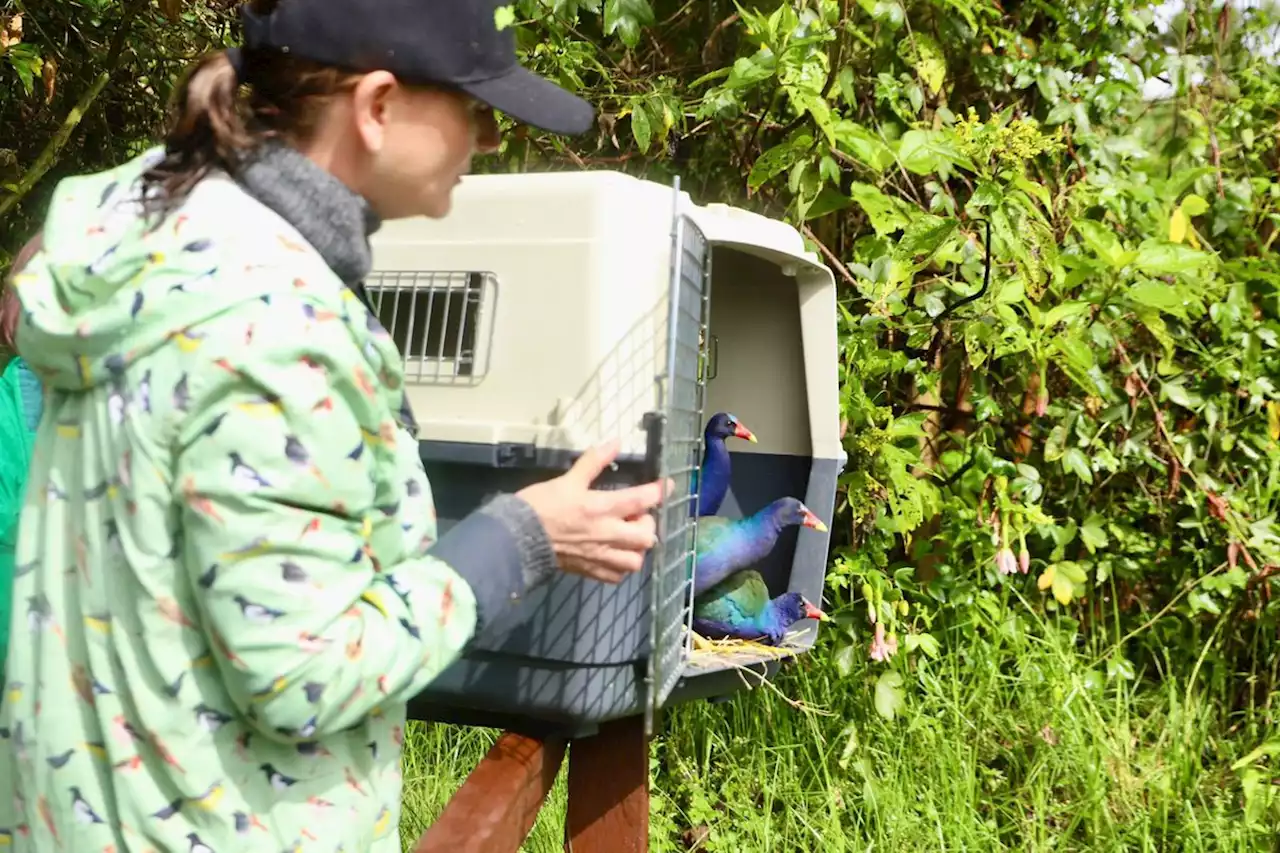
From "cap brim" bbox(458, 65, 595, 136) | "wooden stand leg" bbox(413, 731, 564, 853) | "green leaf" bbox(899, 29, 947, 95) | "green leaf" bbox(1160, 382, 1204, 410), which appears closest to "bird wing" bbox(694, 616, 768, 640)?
"wooden stand leg" bbox(413, 731, 564, 853)

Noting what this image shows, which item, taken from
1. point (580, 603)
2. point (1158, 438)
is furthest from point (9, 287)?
point (1158, 438)

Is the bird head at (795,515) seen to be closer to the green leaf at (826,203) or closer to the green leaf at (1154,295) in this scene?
the green leaf at (826,203)

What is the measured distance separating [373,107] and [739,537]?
3.57ft

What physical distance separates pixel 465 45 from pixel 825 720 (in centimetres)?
206

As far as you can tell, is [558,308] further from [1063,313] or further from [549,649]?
[1063,313]

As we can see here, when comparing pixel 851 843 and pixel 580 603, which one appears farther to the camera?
pixel 851 843

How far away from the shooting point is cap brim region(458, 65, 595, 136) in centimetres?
99

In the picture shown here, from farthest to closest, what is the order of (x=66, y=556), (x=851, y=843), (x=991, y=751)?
(x=991, y=751), (x=851, y=843), (x=66, y=556)

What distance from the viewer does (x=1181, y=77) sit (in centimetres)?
278

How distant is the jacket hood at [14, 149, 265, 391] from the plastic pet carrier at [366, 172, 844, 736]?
474 mm

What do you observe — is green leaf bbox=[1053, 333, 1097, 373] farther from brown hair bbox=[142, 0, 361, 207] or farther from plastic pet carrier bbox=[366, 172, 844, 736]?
brown hair bbox=[142, 0, 361, 207]

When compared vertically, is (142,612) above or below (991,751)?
above

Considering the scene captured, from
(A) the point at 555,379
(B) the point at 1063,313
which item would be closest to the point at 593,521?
(A) the point at 555,379

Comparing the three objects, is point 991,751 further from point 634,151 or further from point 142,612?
point 142,612
